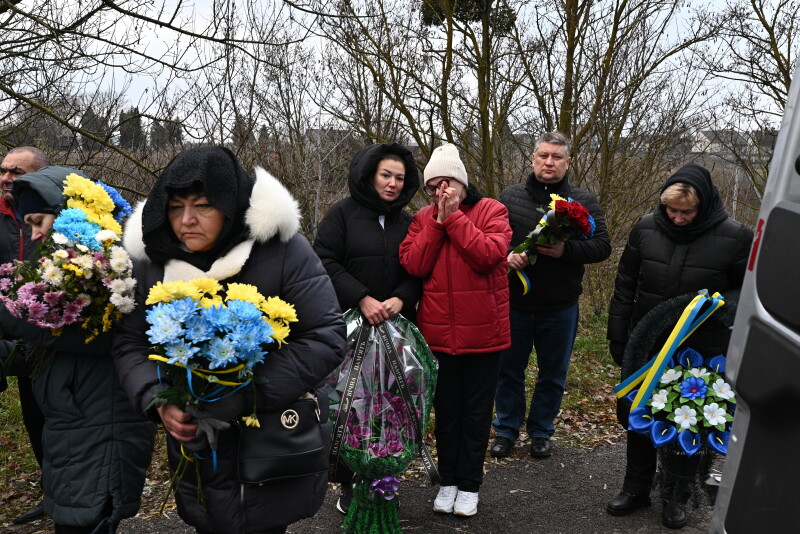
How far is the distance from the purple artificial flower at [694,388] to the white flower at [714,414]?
0.08 metres

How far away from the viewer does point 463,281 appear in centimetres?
395

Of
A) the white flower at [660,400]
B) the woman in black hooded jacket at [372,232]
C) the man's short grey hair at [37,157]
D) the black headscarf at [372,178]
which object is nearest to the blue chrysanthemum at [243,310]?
the woman in black hooded jacket at [372,232]

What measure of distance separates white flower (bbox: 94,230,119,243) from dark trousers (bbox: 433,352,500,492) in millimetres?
1999

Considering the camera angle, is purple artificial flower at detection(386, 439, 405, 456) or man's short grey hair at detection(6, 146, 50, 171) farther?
man's short grey hair at detection(6, 146, 50, 171)

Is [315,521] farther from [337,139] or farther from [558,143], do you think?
[337,139]

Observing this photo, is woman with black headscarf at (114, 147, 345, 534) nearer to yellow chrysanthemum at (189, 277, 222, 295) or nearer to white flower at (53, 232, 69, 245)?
yellow chrysanthemum at (189, 277, 222, 295)

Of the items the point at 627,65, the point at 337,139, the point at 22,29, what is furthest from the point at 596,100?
the point at 22,29

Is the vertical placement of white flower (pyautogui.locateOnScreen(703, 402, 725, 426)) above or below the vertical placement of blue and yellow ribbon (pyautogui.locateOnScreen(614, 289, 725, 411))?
below

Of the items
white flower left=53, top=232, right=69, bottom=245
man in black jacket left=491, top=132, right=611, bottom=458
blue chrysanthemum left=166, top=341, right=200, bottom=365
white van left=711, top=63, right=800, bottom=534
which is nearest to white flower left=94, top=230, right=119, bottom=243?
white flower left=53, top=232, right=69, bottom=245

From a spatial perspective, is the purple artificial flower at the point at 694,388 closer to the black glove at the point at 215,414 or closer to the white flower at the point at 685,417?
the white flower at the point at 685,417

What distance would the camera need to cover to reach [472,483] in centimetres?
412

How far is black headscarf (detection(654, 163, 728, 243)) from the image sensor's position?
3.87 meters

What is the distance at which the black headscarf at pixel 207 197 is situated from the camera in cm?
244

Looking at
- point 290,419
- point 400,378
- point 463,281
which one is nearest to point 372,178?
point 463,281
